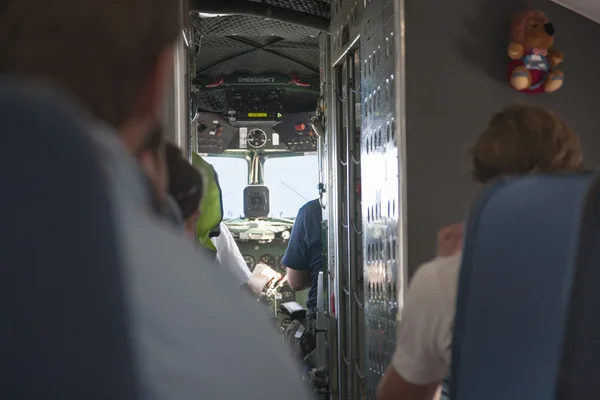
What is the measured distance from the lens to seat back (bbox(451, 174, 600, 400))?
0.82m

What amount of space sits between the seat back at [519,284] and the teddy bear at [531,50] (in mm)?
1780

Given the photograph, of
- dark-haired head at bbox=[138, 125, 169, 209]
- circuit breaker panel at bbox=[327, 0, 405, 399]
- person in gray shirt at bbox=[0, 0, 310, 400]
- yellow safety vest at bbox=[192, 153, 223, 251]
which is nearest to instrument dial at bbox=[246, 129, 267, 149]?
circuit breaker panel at bbox=[327, 0, 405, 399]

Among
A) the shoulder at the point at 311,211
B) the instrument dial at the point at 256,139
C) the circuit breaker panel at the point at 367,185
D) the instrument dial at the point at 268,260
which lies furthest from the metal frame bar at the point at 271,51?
the instrument dial at the point at 268,260

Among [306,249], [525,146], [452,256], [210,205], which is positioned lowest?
[306,249]

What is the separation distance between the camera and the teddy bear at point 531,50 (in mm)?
2549

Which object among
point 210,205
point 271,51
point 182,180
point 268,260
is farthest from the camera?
point 268,260

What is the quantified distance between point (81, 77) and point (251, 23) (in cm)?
501

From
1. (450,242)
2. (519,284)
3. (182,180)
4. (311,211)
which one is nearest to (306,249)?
Result: (311,211)

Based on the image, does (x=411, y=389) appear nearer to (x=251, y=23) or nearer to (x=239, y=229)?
(x=251, y=23)

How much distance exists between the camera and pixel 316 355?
537cm

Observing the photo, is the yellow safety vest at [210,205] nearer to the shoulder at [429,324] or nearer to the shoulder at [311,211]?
the shoulder at [429,324]

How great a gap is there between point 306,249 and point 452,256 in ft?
12.3

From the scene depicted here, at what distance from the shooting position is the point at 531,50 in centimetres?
256

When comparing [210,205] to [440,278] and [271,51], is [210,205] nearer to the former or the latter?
[440,278]
